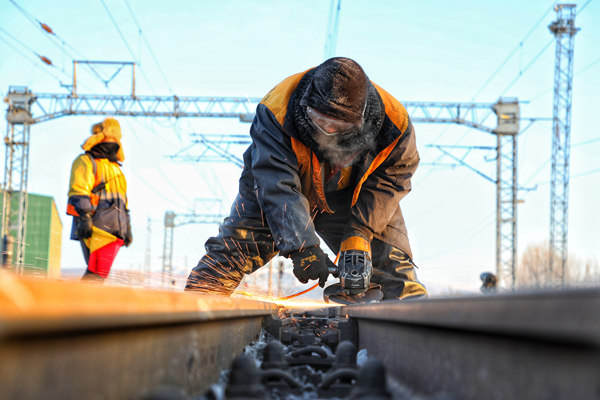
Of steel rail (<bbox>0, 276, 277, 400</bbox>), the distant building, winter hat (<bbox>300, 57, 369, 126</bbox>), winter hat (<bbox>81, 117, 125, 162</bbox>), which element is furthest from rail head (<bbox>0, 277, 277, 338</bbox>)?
the distant building

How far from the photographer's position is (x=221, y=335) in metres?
1.58

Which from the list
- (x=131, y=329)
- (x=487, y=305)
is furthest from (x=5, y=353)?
(x=487, y=305)

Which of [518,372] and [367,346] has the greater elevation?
[518,372]

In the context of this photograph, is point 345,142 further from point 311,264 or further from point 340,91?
point 311,264

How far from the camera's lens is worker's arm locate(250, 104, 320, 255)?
322cm

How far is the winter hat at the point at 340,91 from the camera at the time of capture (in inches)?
115

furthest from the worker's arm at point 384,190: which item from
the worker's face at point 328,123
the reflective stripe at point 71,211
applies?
the reflective stripe at point 71,211

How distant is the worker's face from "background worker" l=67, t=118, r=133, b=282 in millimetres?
3128

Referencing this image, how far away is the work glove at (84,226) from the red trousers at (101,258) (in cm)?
13

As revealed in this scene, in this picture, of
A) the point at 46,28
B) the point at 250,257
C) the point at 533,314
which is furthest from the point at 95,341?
the point at 46,28

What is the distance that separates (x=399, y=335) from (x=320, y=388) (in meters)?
0.38

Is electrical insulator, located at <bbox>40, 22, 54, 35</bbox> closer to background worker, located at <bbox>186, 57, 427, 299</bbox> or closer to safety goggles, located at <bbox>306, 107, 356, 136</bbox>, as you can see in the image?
background worker, located at <bbox>186, 57, 427, 299</bbox>

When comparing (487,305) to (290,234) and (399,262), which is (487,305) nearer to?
(290,234)

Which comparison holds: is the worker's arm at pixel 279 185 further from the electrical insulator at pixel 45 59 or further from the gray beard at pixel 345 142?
the electrical insulator at pixel 45 59
